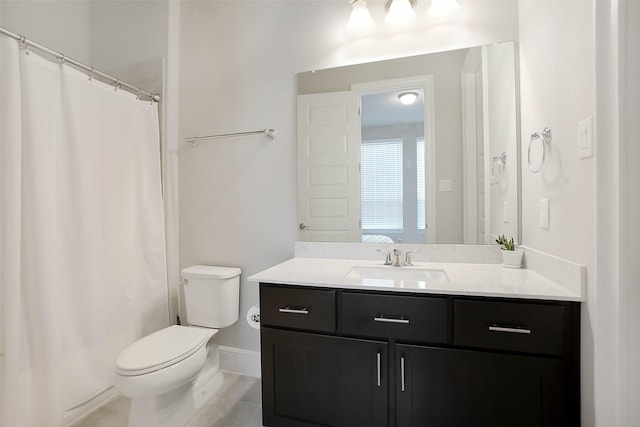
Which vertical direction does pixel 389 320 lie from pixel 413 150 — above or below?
below

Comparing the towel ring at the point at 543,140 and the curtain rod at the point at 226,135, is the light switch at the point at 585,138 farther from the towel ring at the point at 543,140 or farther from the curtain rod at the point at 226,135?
the curtain rod at the point at 226,135

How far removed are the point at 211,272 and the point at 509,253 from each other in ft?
5.65

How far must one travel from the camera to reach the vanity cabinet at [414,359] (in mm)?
1056

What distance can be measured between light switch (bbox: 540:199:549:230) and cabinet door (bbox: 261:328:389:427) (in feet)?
2.84

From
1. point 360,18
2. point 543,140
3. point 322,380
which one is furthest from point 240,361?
point 360,18

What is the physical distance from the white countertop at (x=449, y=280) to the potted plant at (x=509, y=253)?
1.4 inches

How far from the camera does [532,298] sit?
3.49ft

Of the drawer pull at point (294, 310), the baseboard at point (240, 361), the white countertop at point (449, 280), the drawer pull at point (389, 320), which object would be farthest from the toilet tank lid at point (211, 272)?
the drawer pull at point (389, 320)

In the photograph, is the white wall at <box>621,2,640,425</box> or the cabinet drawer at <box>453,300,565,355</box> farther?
the cabinet drawer at <box>453,300,565,355</box>

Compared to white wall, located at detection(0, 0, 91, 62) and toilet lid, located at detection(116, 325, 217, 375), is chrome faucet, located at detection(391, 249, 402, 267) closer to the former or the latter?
toilet lid, located at detection(116, 325, 217, 375)

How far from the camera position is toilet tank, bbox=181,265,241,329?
1867 millimetres

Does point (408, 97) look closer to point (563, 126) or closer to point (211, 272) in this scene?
point (563, 126)

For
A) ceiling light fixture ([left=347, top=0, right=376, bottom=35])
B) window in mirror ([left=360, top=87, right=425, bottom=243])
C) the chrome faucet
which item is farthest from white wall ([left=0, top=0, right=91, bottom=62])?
the chrome faucet

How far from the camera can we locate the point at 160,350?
1.47m
